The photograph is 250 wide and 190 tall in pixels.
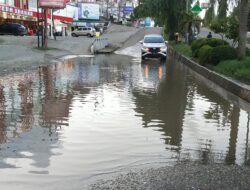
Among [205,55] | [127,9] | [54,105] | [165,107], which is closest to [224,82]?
[165,107]

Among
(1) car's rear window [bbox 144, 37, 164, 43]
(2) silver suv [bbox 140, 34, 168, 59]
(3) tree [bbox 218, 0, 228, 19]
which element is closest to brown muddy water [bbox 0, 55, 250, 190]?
(3) tree [bbox 218, 0, 228, 19]

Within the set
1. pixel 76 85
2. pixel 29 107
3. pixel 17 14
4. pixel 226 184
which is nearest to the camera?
pixel 226 184

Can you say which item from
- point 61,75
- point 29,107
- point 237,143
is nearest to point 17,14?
point 61,75

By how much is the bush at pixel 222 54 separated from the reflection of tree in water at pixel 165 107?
388 centimetres

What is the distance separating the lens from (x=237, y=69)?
16875mm

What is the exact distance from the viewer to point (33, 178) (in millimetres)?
5965

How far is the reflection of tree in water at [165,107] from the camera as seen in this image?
29.8 feet

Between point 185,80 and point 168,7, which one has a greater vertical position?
point 168,7

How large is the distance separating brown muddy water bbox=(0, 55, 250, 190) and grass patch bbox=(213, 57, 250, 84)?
82 centimetres

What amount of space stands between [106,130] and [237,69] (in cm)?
916

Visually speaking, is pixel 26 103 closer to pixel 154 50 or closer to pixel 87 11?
pixel 154 50

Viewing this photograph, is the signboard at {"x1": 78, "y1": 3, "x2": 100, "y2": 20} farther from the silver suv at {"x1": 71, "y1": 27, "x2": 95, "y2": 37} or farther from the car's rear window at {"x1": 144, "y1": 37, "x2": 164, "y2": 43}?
the car's rear window at {"x1": 144, "y1": 37, "x2": 164, "y2": 43}

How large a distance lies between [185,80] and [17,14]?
50.8m

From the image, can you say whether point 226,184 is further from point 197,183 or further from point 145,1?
point 145,1
